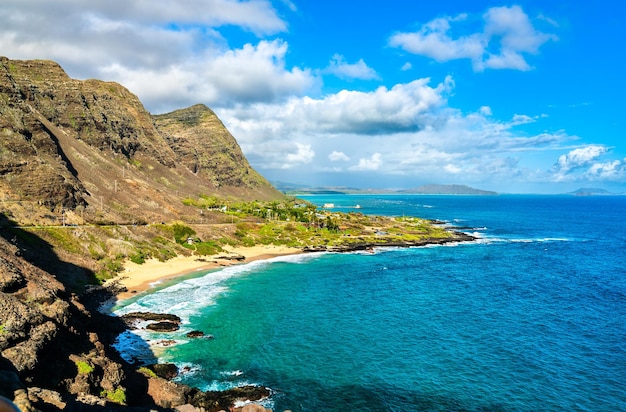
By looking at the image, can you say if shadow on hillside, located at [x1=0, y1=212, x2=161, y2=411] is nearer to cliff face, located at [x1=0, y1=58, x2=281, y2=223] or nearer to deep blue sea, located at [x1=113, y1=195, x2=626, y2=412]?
deep blue sea, located at [x1=113, y1=195, x2=626, y2=412]

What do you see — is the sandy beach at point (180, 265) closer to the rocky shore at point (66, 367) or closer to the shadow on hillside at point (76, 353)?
→ the shadow on hillside at point (76, 353)

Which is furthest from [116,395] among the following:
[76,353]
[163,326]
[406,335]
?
[406,335]

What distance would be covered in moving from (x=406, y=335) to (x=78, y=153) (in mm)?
123310

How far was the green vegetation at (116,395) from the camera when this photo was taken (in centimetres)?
2600

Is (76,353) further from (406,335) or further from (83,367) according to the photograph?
(406,335)

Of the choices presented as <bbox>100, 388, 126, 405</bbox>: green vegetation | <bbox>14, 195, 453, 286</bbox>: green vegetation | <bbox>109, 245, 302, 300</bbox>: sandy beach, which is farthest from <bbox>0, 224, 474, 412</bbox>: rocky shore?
<bbox>14, 195, 453, 286</bbox>: green vegetation

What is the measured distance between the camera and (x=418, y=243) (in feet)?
436

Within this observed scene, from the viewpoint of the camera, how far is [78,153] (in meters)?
126

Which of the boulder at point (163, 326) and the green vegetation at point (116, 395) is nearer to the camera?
the green vegetation at point (116, 395)

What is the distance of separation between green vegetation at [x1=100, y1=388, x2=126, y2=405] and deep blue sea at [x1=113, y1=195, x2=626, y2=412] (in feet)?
26.1

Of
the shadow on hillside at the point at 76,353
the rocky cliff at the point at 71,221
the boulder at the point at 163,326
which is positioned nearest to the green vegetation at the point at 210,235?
the rocky cliff at the point at 71,221

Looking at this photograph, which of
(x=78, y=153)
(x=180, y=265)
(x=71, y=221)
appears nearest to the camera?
(x=180, y=265)

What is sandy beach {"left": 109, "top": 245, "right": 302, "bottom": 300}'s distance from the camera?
6662cm

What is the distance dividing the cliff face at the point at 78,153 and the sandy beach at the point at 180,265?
76.5ft
